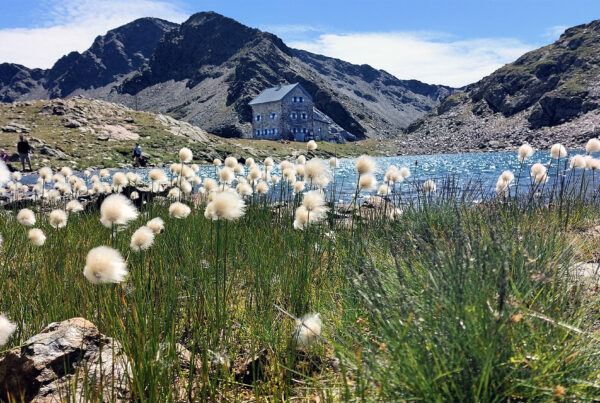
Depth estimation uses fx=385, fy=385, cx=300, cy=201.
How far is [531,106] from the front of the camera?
108750mm

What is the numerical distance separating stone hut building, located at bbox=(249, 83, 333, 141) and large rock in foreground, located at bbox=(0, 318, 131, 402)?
90.5m

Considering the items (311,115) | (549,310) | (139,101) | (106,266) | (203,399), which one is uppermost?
(139,101)

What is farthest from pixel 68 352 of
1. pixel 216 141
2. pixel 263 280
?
pixel 216 141

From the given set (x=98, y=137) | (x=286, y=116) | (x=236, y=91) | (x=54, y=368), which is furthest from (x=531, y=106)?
(x=54, y=368)

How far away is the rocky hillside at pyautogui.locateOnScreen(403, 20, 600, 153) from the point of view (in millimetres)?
92562

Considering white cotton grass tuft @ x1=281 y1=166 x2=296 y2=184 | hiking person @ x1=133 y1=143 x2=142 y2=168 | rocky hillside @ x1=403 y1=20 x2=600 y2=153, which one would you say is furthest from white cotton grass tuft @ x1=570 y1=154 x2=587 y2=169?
rocky hillside @ x1=403 y1=20 x2=600 y2=153

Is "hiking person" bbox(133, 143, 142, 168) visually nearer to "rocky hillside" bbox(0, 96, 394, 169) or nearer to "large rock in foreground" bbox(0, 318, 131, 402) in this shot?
"rocky hillside" bbox(0, 96, 394, 169)

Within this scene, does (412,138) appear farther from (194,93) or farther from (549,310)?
(549,310)

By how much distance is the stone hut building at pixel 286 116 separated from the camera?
93.4m

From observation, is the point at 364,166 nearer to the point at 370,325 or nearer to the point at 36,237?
the point at 370,325

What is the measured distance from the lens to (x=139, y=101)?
180375 millimetres

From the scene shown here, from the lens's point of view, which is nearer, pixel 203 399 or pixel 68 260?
pixel 203 399

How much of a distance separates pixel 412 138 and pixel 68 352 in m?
125

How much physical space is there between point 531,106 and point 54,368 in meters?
129
